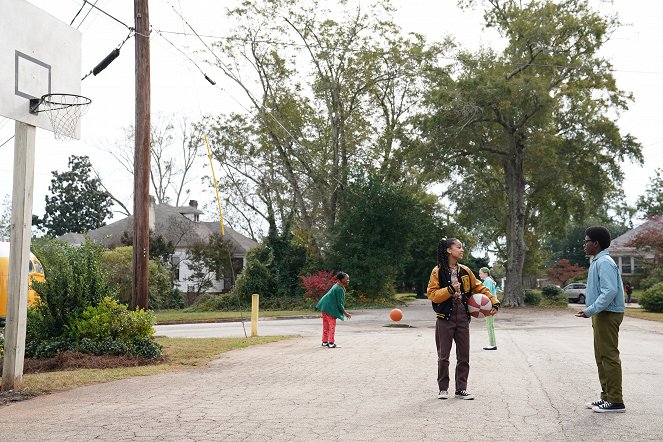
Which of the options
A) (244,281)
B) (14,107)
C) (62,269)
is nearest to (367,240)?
(244,281)

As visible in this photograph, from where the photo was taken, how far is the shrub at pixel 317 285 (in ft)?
125

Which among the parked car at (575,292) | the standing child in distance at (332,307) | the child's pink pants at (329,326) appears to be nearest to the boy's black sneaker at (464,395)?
the standing child in distance at (332,307)

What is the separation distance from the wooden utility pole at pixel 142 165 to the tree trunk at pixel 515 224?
Result: 91.1 feet

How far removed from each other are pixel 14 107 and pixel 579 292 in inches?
2097

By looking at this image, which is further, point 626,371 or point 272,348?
point 272,348

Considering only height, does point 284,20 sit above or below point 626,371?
above

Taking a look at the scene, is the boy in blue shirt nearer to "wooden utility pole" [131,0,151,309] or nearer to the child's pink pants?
the child's pink pants

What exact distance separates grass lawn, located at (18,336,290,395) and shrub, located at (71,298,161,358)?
539mm

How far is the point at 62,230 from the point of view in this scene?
87.1 metres

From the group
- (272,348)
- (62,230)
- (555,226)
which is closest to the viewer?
(272,348)

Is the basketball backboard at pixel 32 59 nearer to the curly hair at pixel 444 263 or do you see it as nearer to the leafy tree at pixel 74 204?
the curly hair at pixel 444 263

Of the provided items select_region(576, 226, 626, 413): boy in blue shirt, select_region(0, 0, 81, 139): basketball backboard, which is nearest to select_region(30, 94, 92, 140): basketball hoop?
select_region(0, 0, 81, 139): basketball backboard

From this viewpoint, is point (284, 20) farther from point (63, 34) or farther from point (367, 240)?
point (63, 34)

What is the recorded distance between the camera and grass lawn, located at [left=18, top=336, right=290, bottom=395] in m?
9.36
